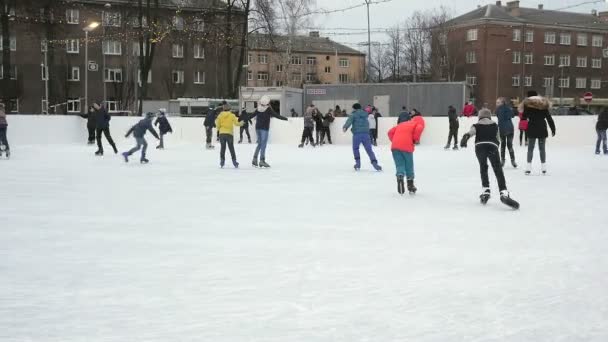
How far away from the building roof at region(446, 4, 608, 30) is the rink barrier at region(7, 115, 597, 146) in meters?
36.7

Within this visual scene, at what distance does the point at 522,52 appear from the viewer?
64.6 meters

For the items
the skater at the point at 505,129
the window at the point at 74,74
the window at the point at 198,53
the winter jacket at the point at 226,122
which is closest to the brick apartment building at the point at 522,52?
the window at the point at 198,53

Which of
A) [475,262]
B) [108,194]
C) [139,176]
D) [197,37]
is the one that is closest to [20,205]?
[108,194]

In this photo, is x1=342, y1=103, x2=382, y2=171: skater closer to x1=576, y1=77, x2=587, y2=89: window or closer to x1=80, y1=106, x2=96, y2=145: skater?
x1=80, y1=106, x2=96, y2=145: skater

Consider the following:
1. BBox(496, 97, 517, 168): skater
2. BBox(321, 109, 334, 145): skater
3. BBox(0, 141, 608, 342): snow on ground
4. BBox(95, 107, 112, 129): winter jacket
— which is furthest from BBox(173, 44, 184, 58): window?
BBox(0, 141, 608, 342): snow on ground

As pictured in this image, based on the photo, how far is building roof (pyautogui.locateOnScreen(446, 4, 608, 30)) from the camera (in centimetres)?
6375

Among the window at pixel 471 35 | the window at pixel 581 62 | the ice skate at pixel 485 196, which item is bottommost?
the ice skate at pixel 485 196

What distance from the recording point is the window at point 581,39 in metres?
68.8

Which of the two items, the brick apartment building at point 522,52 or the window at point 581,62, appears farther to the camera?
the window at point 581,62

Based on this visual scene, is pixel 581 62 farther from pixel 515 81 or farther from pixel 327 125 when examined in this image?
pixel 327 125

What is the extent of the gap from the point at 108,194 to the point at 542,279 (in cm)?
640

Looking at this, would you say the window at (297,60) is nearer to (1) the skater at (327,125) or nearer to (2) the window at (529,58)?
(2) the window at (529,58)

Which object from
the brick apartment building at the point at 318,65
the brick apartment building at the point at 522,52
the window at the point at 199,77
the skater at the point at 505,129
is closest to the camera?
the skater at the point at 505,129

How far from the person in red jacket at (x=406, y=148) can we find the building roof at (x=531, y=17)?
52791mm
